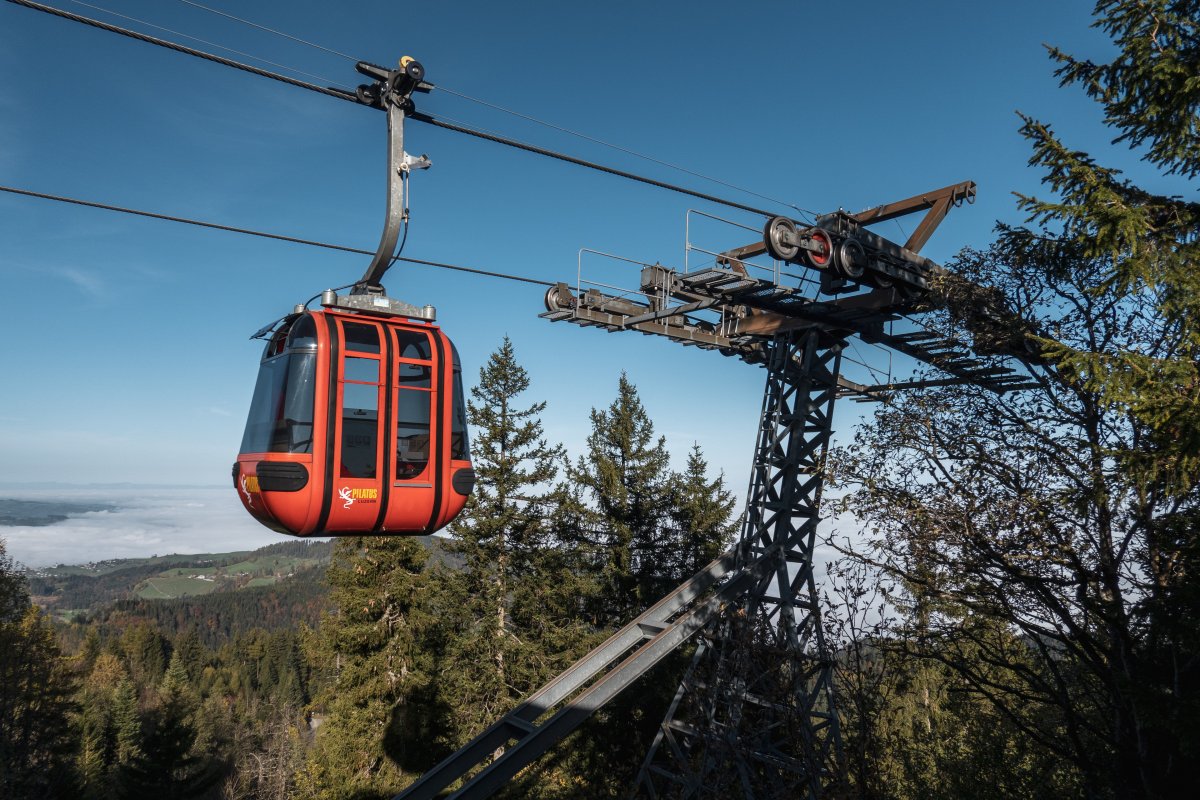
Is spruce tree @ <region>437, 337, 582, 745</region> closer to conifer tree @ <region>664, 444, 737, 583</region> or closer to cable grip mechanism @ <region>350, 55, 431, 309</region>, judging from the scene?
conifer tree @ <region>664, 444, 737, 583</region>

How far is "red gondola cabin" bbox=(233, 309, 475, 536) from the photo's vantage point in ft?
21.5

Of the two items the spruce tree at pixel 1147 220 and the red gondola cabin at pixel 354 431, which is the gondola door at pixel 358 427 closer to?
the red gondola cabin at pixel 354 431

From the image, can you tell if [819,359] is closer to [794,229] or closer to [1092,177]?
[794,229]

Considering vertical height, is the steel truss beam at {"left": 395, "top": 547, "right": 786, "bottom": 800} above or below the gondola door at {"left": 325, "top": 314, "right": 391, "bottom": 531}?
below

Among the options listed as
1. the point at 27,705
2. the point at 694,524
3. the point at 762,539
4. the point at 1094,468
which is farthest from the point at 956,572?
the point at 27,705

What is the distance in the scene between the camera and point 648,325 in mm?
11312

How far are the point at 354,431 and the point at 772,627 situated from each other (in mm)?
6476

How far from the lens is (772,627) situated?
988cm

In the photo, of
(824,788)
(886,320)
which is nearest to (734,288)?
(886,320)

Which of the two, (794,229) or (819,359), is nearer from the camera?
(794,229)

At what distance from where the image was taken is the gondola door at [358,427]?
669cm

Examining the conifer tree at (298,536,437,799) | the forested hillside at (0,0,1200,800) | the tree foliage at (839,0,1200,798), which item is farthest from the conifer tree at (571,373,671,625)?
the tree foliage at (839,0,1200,798)

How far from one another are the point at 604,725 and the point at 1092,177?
19525mm

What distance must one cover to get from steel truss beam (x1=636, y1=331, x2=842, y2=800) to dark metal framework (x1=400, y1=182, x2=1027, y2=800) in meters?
0.03
